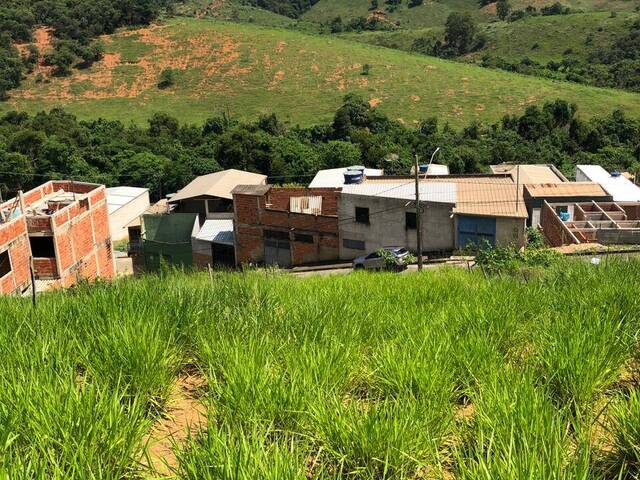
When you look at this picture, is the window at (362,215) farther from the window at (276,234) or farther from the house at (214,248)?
the house at (214,248)

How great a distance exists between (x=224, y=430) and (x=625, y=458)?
227 cm

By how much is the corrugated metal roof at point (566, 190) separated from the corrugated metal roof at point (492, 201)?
9.11ft

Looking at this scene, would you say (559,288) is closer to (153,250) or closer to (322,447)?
(322,447)

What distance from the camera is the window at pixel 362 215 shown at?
31172 millimetres

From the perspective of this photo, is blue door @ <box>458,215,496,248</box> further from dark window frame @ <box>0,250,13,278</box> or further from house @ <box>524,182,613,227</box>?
dark window frame @ <box>0,250,13,278</box>

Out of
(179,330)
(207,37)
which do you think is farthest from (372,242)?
(207,37)

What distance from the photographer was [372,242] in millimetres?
31469

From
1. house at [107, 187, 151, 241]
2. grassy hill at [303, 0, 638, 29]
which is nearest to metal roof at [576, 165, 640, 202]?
house at [107, 187, 151, 241]

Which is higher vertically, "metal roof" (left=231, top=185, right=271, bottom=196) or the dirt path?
the dirt path

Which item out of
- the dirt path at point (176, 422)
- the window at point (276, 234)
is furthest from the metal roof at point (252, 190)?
the dirt path at point (176, 422)

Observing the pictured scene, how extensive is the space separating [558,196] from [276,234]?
1587 cm

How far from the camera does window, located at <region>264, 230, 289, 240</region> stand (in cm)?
3305

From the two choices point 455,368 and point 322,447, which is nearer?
point 322,447

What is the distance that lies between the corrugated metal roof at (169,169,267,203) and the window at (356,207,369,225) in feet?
37.1
